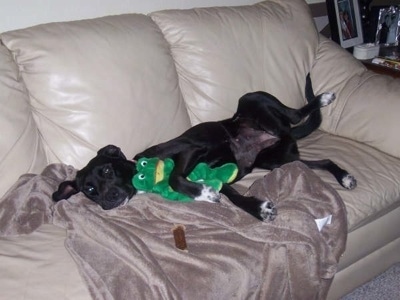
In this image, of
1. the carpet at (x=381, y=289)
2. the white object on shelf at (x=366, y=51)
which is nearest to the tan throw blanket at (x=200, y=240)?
the carpet at (x=381, y=289)

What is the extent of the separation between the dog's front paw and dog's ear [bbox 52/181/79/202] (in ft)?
2.36

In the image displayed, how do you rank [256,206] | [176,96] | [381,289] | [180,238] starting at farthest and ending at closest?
1. [176,96]
2. [381,289]
3. [256,206]
4. [180,238]

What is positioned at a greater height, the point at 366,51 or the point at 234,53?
the point at 234,53

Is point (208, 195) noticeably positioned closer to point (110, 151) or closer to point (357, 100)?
point (110, 151)

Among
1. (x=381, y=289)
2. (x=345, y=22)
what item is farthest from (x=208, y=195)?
(x=345, y=22)

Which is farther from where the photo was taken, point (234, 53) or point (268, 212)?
point (234, 53)

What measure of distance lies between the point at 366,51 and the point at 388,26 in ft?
1.21

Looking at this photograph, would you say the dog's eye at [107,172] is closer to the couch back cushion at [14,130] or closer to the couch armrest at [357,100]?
the couch back cushion at [14,130]

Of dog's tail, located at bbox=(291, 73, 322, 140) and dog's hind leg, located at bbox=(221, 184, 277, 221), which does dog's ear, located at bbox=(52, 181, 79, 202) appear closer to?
dog's hind leg, located at bbox=(221, 184, 277, 221)

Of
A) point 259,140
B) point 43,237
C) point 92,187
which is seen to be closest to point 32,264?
point 43,237

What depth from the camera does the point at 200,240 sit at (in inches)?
53.1

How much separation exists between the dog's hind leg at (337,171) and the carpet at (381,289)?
0.51m

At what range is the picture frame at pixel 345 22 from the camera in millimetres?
2648

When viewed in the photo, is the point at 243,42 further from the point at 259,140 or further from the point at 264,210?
the point at 264,210
